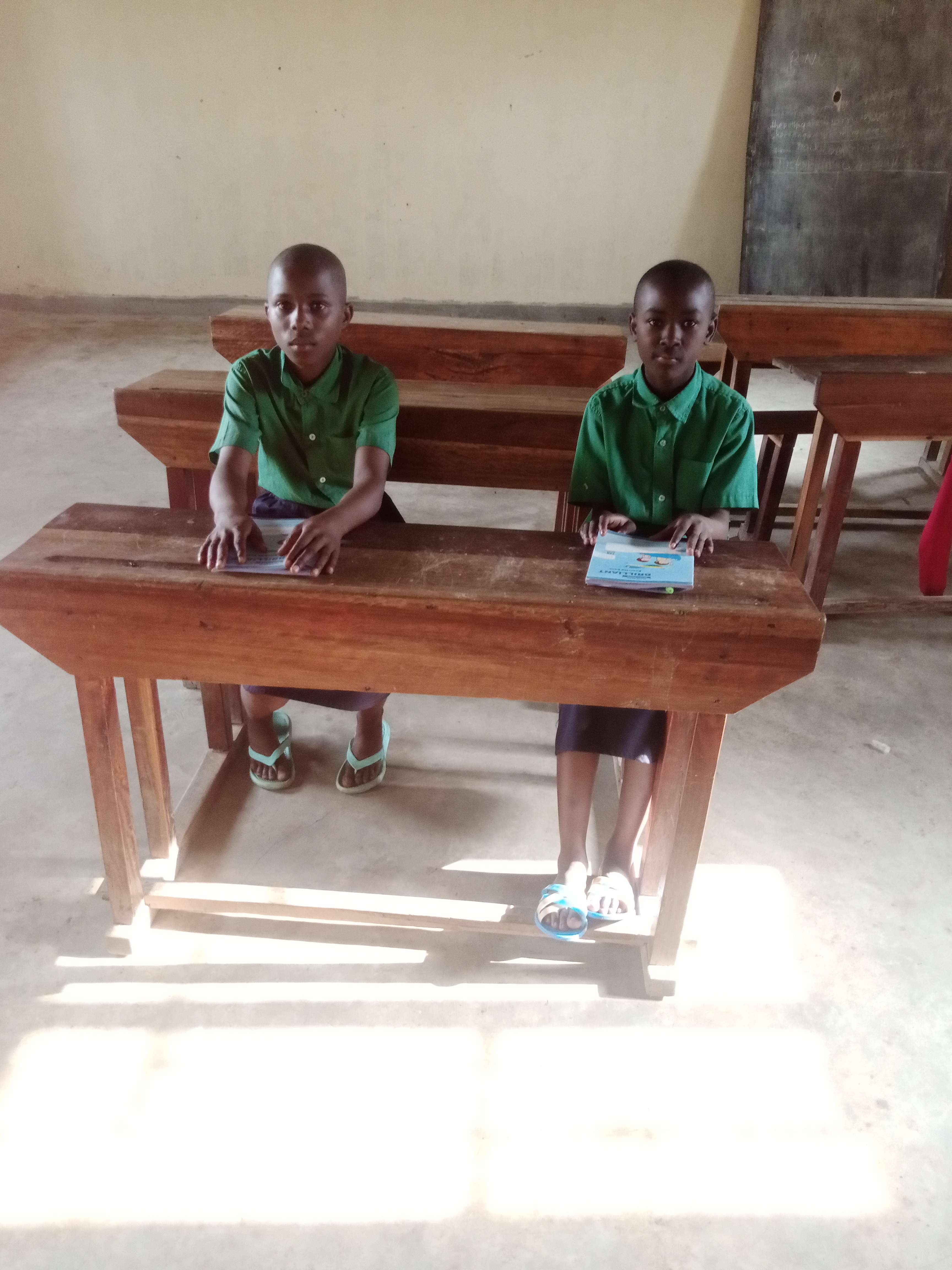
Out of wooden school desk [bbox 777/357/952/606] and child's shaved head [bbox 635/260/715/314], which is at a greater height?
child's shaved head [bbox 635/260/715/314]

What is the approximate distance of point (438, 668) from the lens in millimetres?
1437

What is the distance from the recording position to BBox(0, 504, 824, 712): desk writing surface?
1.37 metres

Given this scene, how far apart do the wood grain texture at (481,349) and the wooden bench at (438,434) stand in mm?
243

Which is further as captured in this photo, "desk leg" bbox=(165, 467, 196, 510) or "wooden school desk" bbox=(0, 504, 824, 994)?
"desk leg" bbox=(165, 467, 196, 510)

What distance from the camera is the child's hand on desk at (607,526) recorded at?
1642mm

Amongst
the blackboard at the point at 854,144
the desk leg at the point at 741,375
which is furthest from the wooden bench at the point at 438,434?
the blackboard at the point at 854,144

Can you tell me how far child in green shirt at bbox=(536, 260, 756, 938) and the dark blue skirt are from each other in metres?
0.42

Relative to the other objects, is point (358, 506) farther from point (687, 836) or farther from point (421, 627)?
point (687, 836)

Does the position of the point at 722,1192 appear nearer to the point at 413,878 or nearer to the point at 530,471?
the point at 413,878

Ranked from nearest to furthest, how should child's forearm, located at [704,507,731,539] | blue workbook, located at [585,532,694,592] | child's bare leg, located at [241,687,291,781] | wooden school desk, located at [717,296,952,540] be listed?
blue workbook, located at [585,532,694,592]
child's forearm, located at [704,507,731,539]
child's bare leg, located at [241,687,291,781]
wooden school desk, located at [717,296,952,540]

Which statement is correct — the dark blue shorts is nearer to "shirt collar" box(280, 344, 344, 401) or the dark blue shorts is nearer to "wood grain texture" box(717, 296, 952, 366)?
"shirt collar" box(280, 344, 344, 401)

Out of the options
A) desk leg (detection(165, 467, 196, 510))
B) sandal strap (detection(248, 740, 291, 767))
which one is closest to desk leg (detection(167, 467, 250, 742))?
desk leg (detection(165, 467, 196, 510))

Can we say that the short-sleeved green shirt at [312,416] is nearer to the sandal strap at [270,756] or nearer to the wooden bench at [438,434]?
the wooden bench at [438,434]

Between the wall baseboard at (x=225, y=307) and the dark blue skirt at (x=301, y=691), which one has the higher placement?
the dark blue skirt at (x=301, y=691)
